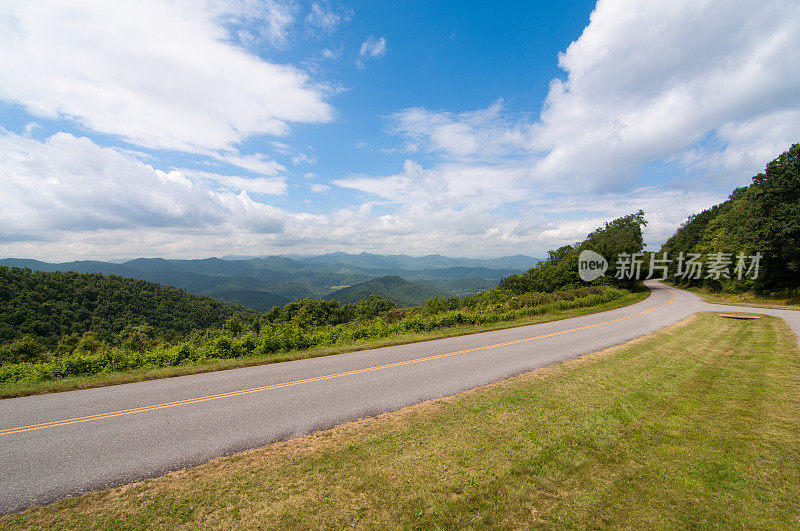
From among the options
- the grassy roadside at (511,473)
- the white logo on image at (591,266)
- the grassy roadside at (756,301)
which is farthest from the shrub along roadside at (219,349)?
the white logo on image at (591,266)

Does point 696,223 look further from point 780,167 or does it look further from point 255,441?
point 255,441

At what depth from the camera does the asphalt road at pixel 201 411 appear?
4.42 metres

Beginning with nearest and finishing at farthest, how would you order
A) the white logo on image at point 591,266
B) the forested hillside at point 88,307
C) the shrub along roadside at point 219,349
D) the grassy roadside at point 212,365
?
the grassy roadside at point 212,365
the shrub along roadside at point 219,349
the white logo on image at point 591,266
the forested hillside at point 88,307

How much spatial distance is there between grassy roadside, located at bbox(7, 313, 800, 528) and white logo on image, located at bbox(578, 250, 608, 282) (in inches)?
1440

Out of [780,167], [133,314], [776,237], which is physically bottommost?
[133,314]

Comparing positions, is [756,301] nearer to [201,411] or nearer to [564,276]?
[564,276]

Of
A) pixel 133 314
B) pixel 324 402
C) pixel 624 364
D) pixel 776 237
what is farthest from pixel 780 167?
Answer: pixel 133 314

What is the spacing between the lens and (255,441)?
16.8ft

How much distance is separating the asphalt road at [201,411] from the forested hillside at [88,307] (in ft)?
251

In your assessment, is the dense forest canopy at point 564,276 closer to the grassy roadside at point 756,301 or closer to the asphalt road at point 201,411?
the grassy roadside at point 756,301

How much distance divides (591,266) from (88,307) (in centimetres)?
13644

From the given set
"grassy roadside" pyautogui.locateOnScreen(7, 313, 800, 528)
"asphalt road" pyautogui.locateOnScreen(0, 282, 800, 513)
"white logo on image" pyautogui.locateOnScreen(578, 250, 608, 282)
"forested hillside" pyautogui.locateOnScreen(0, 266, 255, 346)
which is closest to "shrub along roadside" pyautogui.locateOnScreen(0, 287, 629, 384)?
"asphalt road" pyautogui.locateOnScreen(0, 282, 800, 513)

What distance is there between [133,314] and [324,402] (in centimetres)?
12606

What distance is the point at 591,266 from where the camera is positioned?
40.2m
